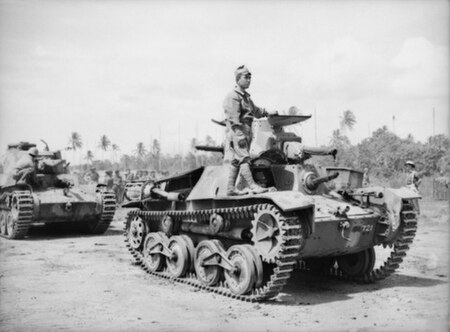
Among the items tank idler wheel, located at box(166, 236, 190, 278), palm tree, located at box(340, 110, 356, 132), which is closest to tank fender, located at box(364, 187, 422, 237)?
tank idler wheel, located at box(166, 236, 190, 278)

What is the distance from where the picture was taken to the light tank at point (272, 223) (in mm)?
8664

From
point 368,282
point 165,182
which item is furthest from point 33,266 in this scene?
point 368,282

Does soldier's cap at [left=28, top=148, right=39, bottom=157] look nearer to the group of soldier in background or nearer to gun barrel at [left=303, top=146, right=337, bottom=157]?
the group of soldier in background

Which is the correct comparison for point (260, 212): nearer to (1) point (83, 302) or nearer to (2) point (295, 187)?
(2) point (295, 187)

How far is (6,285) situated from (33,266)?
7.07 feet

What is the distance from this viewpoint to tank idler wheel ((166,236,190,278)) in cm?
1077

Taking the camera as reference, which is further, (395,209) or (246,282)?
(395,209)

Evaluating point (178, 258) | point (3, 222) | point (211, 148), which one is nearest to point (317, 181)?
point (211, 148)

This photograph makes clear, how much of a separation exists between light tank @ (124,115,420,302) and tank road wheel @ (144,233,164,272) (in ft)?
0.07

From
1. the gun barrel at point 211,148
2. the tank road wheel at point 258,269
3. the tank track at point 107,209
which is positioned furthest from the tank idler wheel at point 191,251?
the tank track at point 107,209

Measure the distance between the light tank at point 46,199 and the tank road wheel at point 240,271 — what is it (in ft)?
30.5

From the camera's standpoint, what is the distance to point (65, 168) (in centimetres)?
1959

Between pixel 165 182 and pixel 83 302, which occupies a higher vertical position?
pixel 165 182

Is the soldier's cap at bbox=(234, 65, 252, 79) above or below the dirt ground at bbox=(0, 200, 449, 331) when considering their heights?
above
